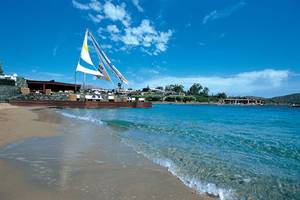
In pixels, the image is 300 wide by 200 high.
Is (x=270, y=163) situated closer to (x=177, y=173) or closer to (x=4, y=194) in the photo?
(x=177, y=173)

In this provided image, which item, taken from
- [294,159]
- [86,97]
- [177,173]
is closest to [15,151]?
[177,173]

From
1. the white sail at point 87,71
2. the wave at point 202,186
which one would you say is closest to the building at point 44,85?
the white sail at point 87,71

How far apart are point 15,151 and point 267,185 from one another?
26.6ft

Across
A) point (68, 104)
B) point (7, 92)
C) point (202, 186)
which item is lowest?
point (68, 104)

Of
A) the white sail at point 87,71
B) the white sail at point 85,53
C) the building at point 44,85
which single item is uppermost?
the white sail at point 85,53

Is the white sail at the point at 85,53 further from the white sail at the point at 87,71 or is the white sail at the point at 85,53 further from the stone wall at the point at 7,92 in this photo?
the stone wall at the point at 7,92

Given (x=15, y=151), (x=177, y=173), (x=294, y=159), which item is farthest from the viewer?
(x=294, y=159)

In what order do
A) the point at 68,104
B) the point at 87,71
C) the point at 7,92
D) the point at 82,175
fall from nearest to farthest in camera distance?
the point at 82,175
the point at 68,104
the point at 7,92
the point at 87,71

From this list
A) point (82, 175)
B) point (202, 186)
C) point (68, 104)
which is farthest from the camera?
point (68, 104)

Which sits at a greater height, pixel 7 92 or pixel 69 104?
pixel 7 92

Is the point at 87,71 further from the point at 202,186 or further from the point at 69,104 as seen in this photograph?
the point at 202,186

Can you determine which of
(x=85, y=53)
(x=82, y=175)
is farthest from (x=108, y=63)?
(x=82, y=175)

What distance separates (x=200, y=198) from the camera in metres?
5.55

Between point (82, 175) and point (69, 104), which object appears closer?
point (82, 175)
